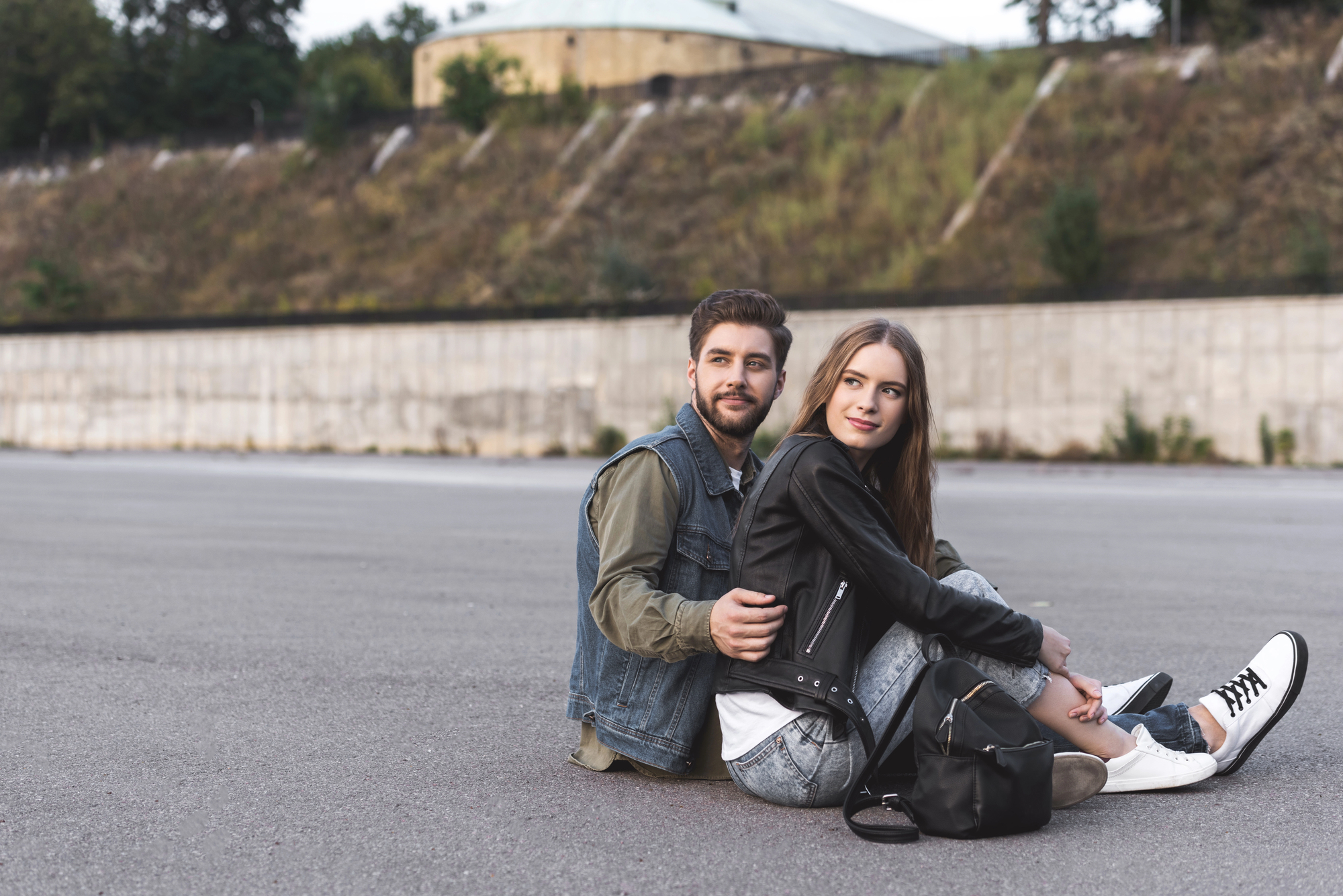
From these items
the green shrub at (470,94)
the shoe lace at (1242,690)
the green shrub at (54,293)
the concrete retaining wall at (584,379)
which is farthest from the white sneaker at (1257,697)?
the green shrub at (470,94)

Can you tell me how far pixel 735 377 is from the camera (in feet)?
13.6

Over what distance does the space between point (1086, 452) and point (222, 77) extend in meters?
68.9

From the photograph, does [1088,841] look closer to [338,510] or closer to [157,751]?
[157,751]

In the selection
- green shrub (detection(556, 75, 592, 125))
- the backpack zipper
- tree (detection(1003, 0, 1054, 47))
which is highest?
tree (detection(1003, 0, 1054, 47))

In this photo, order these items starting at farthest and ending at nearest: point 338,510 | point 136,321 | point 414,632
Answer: point 136,321 < point 338,510 < point 414,632

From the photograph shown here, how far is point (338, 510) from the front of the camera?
15562 mm

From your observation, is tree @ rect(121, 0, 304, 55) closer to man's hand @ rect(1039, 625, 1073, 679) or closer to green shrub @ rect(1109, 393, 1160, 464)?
green shrub @ rect(1109, 393, 1160, 464)

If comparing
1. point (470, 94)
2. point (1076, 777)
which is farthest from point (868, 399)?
point (470, 94)

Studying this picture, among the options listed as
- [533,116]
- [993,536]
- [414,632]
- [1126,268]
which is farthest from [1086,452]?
[533,116]

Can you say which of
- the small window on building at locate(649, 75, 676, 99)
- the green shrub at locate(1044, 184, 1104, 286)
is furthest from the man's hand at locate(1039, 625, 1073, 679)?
the small window on building at locate(649, 75, 676, 99)

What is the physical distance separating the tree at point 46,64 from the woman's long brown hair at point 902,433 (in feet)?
260

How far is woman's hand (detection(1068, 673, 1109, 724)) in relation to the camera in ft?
13.1

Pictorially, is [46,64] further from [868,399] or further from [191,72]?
[868,399]

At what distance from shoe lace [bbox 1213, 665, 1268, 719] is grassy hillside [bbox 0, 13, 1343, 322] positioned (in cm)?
2165
